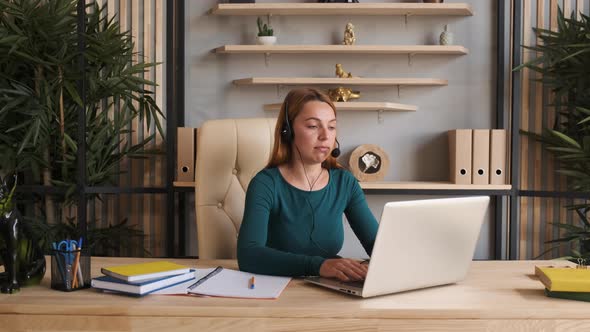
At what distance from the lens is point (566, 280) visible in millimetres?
1363

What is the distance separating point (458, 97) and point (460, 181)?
2.11 ft

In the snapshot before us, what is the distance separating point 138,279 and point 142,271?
1.6 inches

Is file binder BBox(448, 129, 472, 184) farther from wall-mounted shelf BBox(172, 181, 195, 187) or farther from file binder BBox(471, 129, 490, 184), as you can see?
wall-mounted shelf BBox(172, 181, 195, 187)

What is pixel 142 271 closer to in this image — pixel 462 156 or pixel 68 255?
pixel 68 255

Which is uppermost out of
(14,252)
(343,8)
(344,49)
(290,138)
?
(343,8)

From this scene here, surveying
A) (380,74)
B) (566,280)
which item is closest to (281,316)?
(566,280)

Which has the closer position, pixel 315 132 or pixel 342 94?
pixel 315 132

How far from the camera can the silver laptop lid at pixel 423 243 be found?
131 centimetres

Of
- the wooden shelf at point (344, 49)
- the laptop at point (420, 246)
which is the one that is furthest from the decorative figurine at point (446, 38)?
the laptop at point (420, 246)

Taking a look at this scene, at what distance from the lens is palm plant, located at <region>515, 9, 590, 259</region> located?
3480mm

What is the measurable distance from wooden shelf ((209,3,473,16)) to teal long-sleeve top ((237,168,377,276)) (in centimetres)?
199

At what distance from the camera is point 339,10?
149 inches

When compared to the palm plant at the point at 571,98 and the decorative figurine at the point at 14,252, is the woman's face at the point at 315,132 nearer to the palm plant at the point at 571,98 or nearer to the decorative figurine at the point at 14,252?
the decorative figurine at the point at 14,252

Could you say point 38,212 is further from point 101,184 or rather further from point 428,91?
point 428,91
